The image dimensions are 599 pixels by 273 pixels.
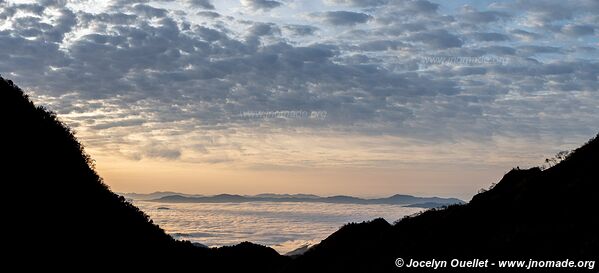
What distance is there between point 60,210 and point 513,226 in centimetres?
3891

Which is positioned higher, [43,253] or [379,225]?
[379,225]

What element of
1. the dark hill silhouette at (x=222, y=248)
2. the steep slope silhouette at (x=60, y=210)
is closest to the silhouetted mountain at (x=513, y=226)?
the dark hill silhouette at (x=222, y=248)

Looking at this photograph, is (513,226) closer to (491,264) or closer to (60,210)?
(491,264)

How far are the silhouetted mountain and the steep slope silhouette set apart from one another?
2303 centimetres

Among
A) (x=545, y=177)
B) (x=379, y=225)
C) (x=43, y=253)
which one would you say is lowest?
(x=43, y=253)

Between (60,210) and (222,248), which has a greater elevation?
A: (60,210)

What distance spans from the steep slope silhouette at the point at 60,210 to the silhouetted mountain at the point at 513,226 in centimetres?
2303

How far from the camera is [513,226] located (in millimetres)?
23422

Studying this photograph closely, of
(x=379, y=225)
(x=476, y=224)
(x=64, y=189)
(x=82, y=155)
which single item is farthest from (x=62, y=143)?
(x=476, y=224)

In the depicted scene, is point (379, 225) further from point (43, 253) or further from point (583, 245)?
point (43, 253)

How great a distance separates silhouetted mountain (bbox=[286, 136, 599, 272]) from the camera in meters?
20.5

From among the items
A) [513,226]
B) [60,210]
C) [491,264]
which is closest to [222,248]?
[60,210]

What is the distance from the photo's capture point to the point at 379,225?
39.0 meters

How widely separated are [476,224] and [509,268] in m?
5.11
